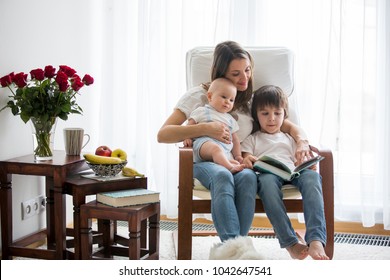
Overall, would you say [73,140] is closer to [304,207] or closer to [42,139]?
[42,139]

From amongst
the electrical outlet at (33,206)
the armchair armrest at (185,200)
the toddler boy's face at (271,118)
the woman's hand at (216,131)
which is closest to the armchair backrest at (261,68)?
the toddler boy's face at (271,118)

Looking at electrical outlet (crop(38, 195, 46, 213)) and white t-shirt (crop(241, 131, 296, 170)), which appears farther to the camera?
electrical outlet (crop(38, 195, 46, 213))

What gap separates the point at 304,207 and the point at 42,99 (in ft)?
3.88

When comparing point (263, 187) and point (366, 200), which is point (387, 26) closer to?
point (366, 200)

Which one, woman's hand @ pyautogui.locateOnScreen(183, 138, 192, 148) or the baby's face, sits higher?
the baby's face

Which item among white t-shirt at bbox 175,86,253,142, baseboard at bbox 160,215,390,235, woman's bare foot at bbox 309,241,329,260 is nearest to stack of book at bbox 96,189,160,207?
white t-shirt at bbox 175,86,253,142

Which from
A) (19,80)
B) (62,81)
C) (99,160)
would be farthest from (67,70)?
(99,160)

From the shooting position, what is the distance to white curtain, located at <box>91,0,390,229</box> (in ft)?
10.5

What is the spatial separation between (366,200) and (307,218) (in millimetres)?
1074

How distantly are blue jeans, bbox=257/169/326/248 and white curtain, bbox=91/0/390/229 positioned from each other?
3.14 ft

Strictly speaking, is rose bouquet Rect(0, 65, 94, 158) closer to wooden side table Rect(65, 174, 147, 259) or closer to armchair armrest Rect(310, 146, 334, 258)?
wooden side table Rect(65, 174, 147, 259)

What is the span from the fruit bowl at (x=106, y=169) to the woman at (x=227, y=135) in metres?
0.22

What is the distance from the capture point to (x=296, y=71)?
329cm

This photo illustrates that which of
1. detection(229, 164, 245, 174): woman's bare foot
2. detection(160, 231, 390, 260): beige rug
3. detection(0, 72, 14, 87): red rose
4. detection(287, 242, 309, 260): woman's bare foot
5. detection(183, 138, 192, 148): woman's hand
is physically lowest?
detection(160, 231, 390, 260): beige rug
